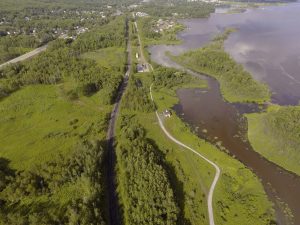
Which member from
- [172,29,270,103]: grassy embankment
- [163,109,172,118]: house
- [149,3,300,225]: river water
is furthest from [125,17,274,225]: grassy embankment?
[172,29,270,103]: grassy embankment

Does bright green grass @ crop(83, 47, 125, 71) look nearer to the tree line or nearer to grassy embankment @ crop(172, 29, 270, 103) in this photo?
grassy embankment @ crop(172, 29, 270, 103)

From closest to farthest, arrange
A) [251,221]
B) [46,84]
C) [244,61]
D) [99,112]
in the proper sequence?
[251,221] → [99,112] → [46,84] → [244,61]

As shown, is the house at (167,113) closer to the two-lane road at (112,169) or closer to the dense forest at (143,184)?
the dense forest at (143,184)

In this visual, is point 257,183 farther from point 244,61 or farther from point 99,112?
point 244,61

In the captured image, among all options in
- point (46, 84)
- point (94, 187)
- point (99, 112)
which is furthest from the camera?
point (46, 84)

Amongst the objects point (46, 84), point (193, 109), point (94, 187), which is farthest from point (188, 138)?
point (46, 84)
